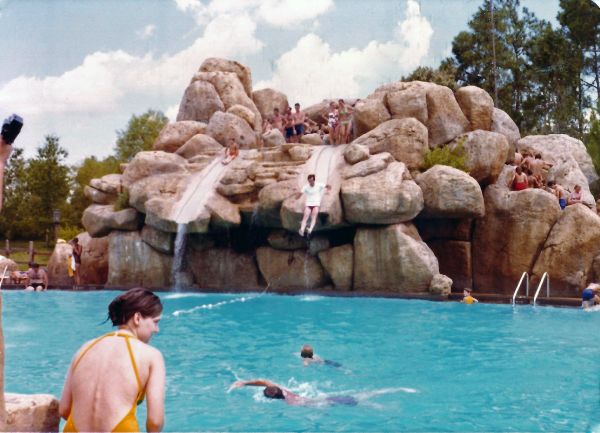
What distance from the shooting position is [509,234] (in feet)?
59.1

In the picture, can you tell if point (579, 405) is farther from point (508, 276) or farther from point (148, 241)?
point (148, 241)

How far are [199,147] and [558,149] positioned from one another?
42.2 ft

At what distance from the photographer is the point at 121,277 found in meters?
19.2

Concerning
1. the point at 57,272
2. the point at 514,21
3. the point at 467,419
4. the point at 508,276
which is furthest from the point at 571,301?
the point at 514,21

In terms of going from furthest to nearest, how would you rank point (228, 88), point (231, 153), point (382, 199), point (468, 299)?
point (228, 88) < point (231, 153) < point (382, 199) < point (468, 299)

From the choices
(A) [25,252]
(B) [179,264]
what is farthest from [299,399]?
(A) [25,252]

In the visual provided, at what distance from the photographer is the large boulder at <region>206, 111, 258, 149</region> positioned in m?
23.3

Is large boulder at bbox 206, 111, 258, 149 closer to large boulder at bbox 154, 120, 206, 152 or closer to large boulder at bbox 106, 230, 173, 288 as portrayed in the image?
large boulder at bbox 154, 120, 206, 152

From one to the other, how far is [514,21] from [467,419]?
39.9m

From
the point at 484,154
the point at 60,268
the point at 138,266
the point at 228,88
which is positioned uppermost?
the point at 228,88

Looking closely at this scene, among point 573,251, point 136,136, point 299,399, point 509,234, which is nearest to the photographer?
point 299,399

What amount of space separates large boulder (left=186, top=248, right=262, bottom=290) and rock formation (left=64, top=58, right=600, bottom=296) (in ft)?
0.10

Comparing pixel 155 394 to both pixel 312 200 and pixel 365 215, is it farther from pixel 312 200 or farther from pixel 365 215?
pixel 365 215

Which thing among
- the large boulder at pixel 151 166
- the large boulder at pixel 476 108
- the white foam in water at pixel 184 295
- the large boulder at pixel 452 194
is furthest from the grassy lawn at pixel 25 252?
the large boulder at pixel 452 194
